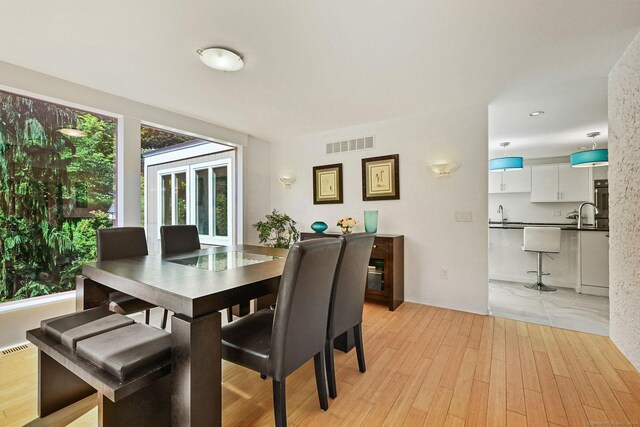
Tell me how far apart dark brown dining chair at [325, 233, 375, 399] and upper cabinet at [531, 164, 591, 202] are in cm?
560

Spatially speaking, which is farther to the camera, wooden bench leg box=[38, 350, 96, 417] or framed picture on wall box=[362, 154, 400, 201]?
framed picture on wall box=[362, 154, 400, 201]

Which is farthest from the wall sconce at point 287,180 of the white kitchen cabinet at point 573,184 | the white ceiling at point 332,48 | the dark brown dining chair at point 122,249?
the white kitchen cabinet at point 573,184

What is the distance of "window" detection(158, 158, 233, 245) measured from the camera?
4.73 metres

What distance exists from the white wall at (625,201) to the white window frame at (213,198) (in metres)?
4.50

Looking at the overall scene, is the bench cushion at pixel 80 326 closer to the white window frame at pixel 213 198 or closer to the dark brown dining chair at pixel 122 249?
the dark brown dining chair at pixel 122 249

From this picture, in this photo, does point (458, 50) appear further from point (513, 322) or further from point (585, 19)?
point (513, 322)

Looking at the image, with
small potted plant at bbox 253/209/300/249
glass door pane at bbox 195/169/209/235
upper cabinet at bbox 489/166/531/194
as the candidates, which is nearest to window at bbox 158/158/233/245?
glass door pane at bbox 195/169/209/235

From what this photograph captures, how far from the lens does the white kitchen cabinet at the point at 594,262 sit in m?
3.81

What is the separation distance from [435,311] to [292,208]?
104 inches

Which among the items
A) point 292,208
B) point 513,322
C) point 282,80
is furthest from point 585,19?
point 292,208

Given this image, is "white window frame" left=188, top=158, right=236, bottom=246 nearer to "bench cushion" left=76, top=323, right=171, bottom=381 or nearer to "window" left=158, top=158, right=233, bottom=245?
"window" left=158, top=158, right=233, bottom=245

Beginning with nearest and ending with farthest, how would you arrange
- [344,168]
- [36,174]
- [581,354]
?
[581,354], [36,174], [344,168]

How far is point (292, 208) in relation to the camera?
4.76m

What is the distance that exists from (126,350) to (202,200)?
3900mm
